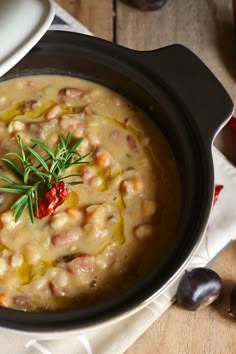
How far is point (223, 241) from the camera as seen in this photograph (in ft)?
6.40

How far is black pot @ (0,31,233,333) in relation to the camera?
149 cm

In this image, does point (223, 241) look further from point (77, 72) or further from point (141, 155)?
point (77, 72)

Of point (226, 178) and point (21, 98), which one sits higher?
point (21, 98)

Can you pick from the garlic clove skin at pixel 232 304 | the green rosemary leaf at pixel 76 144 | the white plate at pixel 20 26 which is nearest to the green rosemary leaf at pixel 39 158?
the green rosemary leaf at pixel 76 144

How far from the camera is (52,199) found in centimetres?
167

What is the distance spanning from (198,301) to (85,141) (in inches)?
22.1

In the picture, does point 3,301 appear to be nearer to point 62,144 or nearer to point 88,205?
point 88,205

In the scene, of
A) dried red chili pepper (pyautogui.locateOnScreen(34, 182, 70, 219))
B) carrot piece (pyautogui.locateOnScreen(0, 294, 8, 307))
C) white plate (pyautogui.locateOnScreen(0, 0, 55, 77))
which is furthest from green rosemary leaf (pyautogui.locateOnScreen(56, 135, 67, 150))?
carrot piece (pyautogui.locateOnScreen(0, 294, 8, 307))

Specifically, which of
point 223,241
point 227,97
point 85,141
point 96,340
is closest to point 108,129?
point 85,141

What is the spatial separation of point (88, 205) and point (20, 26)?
51 centimetres

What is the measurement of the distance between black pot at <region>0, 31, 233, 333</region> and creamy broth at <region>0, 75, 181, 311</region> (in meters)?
0.06

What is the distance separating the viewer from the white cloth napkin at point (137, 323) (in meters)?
1.76

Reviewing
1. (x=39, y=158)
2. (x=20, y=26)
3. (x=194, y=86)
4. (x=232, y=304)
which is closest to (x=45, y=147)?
(x=39, y=158)

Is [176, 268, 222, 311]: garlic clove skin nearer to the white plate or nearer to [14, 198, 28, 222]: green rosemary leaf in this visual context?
[14, 198, 28, 222]: green rosemary leaf
